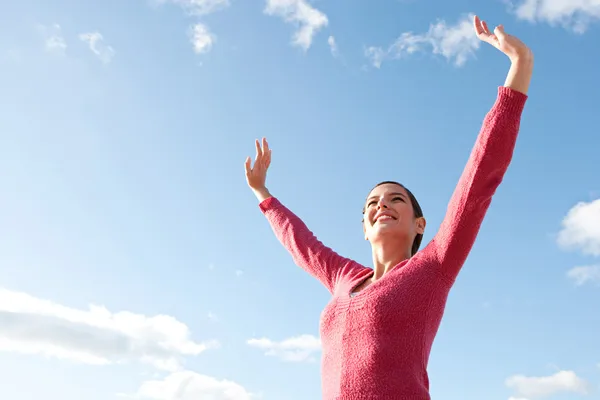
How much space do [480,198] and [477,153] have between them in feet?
0.87

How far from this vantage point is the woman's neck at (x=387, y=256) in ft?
14.5

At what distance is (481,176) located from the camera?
3551 mm

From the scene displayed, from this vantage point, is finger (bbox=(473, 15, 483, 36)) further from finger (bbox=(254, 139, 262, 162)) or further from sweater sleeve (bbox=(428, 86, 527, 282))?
finger (bbox=(254, 139, 262, 162))

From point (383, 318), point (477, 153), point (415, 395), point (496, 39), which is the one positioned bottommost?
point (415, 395)

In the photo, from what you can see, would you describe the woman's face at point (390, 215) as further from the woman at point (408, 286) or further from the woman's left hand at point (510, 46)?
the woman's left hand at point (510, 46)

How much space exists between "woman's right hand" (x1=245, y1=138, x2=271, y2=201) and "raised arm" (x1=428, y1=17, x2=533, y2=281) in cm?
267

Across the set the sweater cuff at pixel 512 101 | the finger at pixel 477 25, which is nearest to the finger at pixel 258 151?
the finger at pixel 477 25

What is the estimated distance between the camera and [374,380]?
3672 mm

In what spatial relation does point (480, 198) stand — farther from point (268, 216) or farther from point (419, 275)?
point (268, 216)

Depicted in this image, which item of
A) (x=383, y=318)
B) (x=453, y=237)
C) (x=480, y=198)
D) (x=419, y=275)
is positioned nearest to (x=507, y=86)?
(x=480, y=198)

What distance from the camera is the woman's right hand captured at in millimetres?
6113

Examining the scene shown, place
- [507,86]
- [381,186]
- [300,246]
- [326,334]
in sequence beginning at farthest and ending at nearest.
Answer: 1. [300,246]
2. [381,186]
3. [326,334]
4. [507,86]

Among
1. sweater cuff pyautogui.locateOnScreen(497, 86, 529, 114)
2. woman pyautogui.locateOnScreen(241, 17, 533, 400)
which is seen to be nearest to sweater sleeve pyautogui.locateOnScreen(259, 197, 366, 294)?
woman pyautogui.locateOnScreen(241, 17, 533, 400)

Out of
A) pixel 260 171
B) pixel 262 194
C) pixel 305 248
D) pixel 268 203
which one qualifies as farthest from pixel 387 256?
pixel 260 171
